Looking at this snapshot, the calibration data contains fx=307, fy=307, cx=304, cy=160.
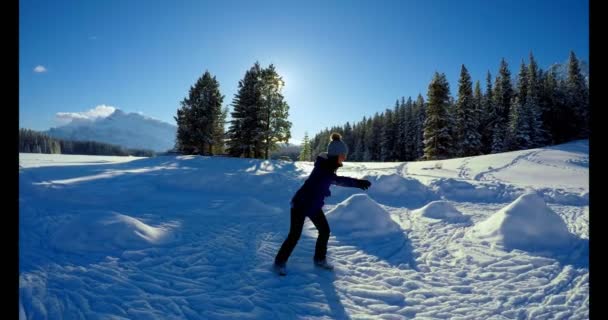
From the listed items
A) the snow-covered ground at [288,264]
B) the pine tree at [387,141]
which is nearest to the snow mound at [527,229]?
the snow-covered ground at [288,264]

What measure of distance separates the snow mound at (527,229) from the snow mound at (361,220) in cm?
180

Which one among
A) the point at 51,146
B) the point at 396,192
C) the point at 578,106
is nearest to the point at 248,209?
the point at 396,192

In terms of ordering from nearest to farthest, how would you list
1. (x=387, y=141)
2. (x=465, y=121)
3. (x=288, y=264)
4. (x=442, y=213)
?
(x=288, y=264) < (x=442, y=213) < (x=465, y=121) < (x=387, y=141)

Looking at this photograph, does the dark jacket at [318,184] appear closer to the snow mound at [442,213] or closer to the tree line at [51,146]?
the snow mound at [442,213]

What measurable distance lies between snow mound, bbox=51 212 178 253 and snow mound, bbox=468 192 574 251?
21.4 feet

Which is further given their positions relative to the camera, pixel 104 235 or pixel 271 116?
pixel 271 116

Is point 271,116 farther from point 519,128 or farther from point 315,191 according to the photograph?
point 519,128

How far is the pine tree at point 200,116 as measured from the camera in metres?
34.0

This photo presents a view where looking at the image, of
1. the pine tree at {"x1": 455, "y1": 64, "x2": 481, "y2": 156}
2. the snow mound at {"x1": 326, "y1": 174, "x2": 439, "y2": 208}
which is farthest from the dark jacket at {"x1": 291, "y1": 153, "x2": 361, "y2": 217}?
the pine tree at {"x1": 455, "y1": 64, "x2": 481, "y2": 156}

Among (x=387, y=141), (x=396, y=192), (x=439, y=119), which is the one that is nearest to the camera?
(x=396, y=192)

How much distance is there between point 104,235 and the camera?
17.4 feet

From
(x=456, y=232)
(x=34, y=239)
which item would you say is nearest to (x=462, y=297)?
(x=456, y=232)

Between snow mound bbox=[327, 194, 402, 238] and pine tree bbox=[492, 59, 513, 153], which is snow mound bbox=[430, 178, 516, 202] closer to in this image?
snow mound bbox=[327, 194, 402, 238]

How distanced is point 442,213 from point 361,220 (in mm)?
2801
